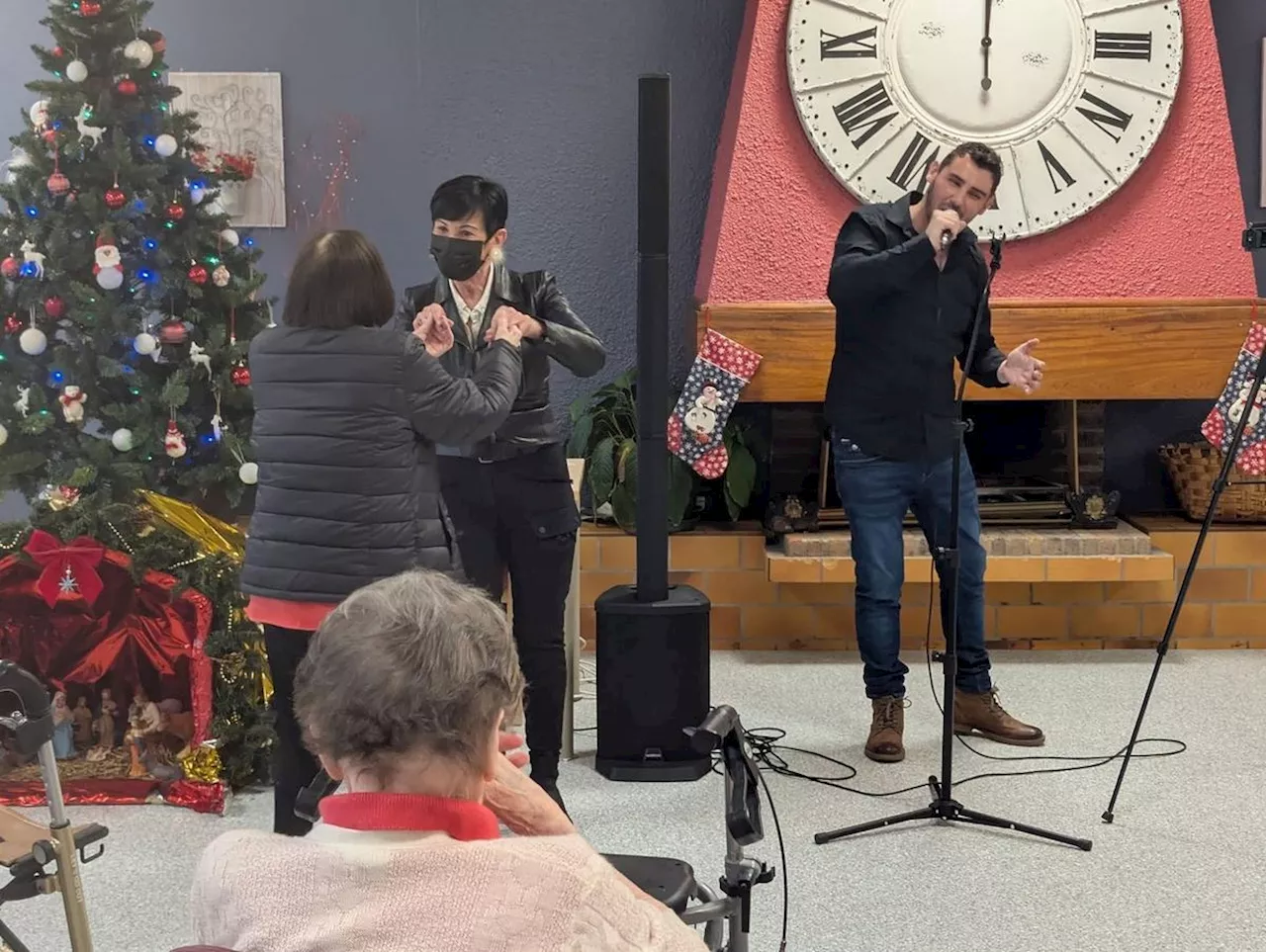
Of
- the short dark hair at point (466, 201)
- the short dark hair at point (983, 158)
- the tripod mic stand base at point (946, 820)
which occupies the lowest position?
the tripod mic stand base at point (946, 820)

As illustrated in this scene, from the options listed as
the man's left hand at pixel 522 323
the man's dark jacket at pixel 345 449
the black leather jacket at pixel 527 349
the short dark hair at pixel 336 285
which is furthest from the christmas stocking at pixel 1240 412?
the short dark hair at pixel 336 285

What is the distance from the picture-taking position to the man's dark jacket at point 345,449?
224cm

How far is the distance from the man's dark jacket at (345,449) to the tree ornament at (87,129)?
4.08 feet

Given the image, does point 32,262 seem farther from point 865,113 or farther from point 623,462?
point 865,113

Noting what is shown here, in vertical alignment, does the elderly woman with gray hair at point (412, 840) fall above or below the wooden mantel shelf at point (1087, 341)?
below

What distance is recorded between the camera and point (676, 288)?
179 inches

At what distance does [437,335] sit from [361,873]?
1669 mm

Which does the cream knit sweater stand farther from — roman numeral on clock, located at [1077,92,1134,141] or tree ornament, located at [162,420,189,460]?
roman numeral on clock, located at [1077,92,1134,141]

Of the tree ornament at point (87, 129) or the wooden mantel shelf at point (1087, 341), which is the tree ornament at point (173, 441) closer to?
the tree ornament at point (87, 129)

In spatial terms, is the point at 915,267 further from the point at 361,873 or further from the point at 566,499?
the point at 361,873

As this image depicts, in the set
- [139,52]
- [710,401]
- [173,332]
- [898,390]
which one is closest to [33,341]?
[173,332]

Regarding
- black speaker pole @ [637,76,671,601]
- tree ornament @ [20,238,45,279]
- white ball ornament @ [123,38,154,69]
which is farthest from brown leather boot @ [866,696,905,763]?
white ball ornament @ [123,38,154,69]

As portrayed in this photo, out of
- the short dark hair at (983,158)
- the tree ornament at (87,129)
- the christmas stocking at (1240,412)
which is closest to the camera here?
the short dark hair at (983,158)

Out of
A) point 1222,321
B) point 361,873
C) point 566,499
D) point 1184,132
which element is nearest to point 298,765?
point 566,499
